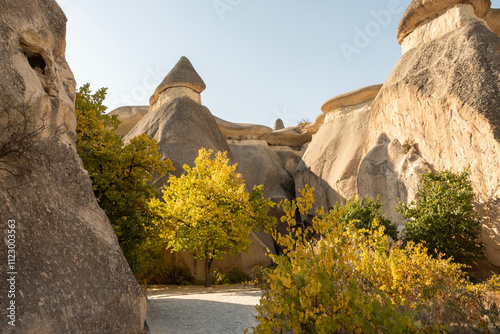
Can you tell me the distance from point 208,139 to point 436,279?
1359 centimetres

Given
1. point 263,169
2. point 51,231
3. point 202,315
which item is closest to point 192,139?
point 263,169

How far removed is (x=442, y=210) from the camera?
10.1 metres

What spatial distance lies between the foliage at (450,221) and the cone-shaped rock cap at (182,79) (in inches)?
547

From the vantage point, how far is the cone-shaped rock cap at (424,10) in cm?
1416

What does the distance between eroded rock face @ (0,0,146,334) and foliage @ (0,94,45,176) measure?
0.06ft

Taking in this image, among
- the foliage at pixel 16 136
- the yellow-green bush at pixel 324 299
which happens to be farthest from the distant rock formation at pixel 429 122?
the foliage at pixel 16 136

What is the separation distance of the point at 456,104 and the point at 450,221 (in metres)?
3.99

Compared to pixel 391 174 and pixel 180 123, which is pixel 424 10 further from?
pixel 180 123

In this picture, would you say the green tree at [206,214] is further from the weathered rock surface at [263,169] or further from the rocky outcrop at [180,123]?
the weathered rock surface at [263,169]

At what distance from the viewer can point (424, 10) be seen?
589 inches

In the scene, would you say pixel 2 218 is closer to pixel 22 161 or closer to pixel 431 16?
pixel 22 161

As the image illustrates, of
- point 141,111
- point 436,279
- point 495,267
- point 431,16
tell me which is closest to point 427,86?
point 431,16

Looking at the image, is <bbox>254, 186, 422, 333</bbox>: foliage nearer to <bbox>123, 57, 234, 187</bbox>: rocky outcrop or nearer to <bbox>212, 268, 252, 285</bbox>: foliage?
<bbox>212, 268, 252, 285</bbox>: foliage

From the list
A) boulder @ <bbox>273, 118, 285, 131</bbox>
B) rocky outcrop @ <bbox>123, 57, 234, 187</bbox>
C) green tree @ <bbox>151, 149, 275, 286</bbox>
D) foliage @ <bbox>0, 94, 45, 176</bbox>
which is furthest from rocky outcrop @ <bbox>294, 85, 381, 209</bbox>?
foliage @ <bbox>0, 94, 45, 176</bbox>
